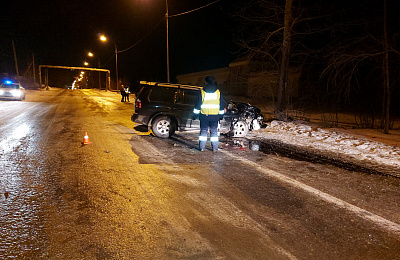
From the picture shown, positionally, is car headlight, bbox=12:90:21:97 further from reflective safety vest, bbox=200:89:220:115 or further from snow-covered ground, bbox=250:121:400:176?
reflective safety vest, bbox=200:89:220:115

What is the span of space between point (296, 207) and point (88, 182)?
3.51 m

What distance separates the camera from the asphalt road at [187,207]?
3.02 m

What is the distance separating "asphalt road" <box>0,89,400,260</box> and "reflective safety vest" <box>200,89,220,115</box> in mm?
1309

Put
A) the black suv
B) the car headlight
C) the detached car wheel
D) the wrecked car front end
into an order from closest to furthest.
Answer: the black suv, the wrecked car front end, the detached car wheel, the car headlight

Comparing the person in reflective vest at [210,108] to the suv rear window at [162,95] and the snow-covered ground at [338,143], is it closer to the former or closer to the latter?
the suv rear window at [162,95]

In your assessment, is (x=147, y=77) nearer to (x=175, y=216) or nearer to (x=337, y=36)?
(x=337, y=36)

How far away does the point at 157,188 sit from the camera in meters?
4.66

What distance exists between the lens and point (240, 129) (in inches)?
395

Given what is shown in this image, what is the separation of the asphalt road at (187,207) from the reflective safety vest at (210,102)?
1309 mm

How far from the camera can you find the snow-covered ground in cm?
727

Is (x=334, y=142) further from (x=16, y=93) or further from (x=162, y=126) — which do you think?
(x=16, y=93)

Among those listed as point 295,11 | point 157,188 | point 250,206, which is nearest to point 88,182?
point 157,188

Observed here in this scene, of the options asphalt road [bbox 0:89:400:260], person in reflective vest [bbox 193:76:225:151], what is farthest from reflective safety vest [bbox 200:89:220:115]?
asphalt road [bbox 0:89:400:260]

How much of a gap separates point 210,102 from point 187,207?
3.82 m
